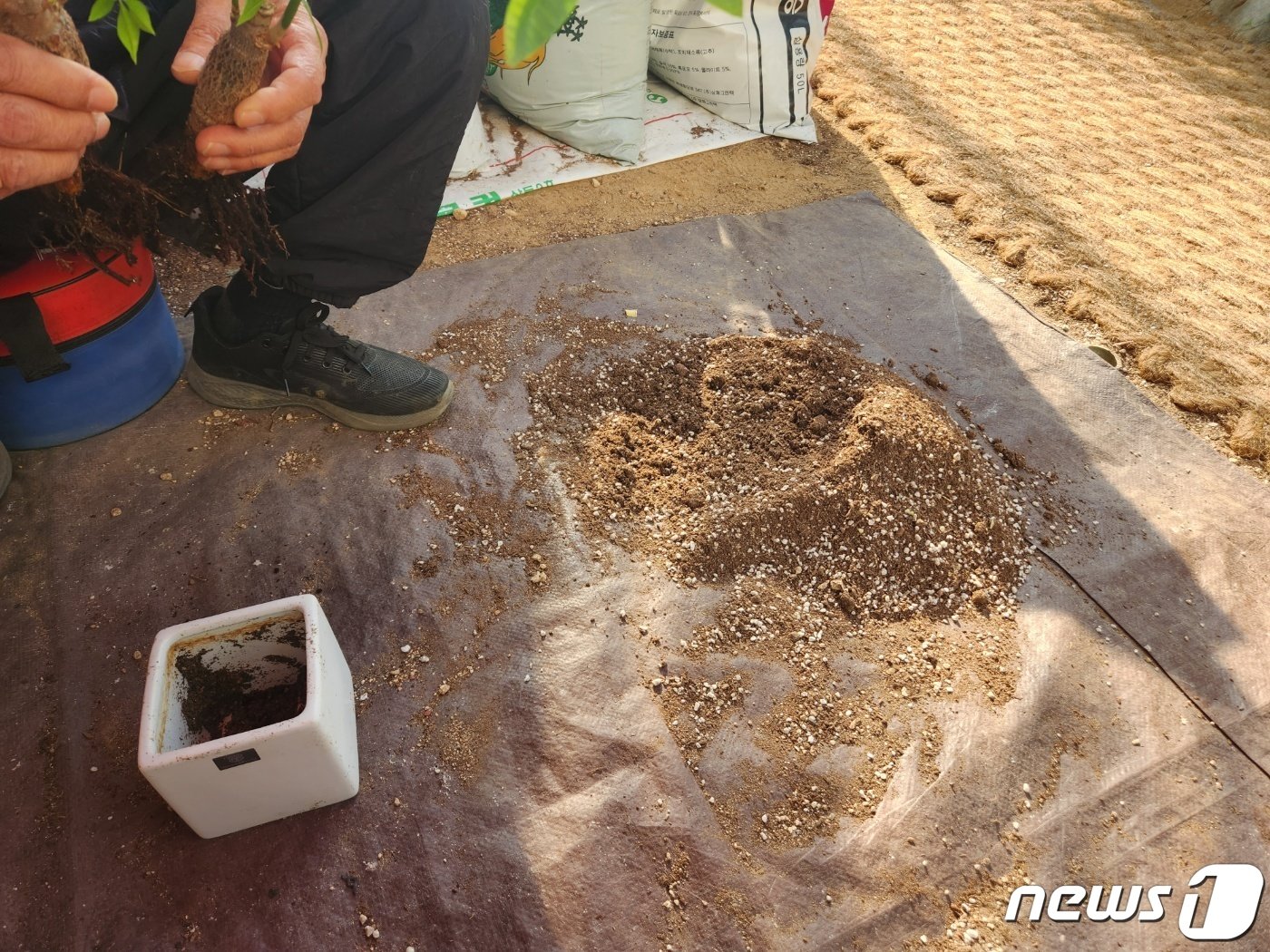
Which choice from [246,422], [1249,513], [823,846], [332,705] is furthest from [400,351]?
[1249,513]

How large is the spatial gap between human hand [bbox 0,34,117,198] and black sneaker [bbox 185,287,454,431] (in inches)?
29.0

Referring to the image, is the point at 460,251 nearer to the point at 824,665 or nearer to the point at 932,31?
the point at 824,665

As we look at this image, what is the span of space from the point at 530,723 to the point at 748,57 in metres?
2.29

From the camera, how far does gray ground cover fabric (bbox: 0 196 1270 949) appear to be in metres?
1.09

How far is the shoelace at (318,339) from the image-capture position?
1595mm

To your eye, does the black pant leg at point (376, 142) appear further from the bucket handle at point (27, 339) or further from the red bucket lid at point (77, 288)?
the bucket handle at point (27, 339)

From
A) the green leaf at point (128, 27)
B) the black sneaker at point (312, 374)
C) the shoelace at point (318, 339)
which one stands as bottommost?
the black sneaker at point (312, 374)

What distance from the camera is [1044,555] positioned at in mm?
1567

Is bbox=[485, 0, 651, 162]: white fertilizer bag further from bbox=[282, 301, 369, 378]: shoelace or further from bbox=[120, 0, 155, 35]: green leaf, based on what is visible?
bbox=[120, 0, 155, 35]: green leaf

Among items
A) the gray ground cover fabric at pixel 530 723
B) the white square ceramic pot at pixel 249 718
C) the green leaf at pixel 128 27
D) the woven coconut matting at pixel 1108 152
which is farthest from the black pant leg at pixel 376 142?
the woven coconut matting at pixel 1108 152

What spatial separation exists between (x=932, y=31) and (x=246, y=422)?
3322 mm

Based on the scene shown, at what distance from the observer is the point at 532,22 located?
42 centimetres

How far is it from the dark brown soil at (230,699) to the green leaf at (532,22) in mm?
962

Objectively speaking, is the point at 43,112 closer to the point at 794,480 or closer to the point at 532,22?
the point at 532,22
